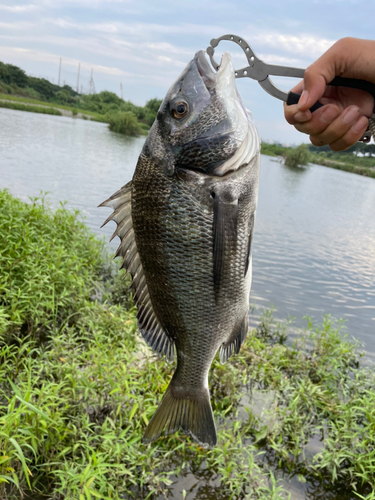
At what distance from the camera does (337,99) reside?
207cm

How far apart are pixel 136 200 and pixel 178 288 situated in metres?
0.42

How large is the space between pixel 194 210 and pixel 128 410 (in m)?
2.68

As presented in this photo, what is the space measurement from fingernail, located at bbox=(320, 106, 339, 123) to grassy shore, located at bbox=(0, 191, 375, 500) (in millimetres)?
2294

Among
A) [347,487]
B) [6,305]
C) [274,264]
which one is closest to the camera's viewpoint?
[347,487]

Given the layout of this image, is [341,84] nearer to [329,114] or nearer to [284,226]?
[329,114]

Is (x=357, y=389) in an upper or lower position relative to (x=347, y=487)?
upper

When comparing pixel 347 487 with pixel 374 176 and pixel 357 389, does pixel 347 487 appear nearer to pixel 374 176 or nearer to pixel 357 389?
pixel 357 389

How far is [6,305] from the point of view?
4.45m

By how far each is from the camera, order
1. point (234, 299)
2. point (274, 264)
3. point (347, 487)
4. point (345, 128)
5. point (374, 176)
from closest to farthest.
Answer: point (234, 299) → point (345, 128) → point (347, 487) → point (274, 264) → point (374, 176)

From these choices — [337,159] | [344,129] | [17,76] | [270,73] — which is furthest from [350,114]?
[17,76]

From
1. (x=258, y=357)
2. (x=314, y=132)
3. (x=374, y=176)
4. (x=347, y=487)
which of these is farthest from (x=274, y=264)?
(x=374, y=176)

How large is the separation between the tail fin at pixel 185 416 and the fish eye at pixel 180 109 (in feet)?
4.14

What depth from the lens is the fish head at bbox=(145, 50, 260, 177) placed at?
59.3 inches

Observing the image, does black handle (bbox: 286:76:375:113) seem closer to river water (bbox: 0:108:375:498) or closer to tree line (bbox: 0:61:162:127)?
river water (bbox: 0:108:375:498)
